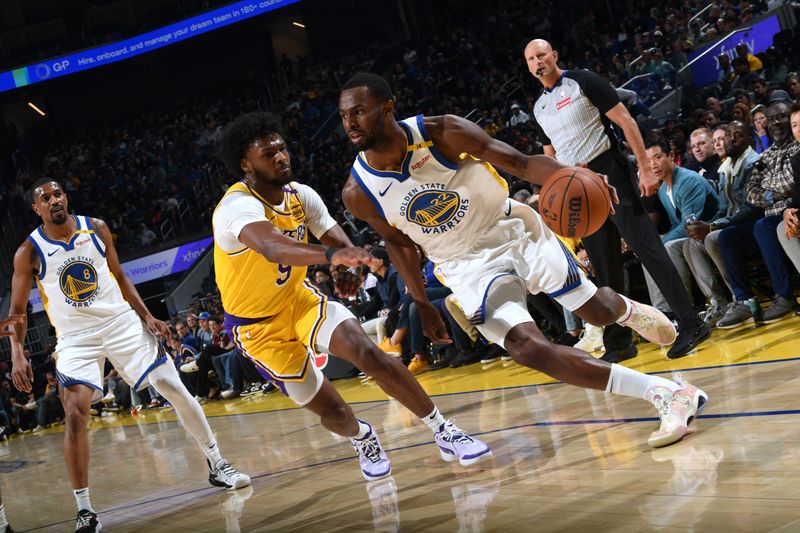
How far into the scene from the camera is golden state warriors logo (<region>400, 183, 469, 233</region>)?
3688 millimetres

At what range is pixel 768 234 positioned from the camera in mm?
5781

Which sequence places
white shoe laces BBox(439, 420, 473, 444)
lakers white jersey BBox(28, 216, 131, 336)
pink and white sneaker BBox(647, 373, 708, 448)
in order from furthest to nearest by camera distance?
lakers white jersey BBox(28, 216, 131, 336)
white shoe laces BBox(439, 420, 473, 444)
pink and white sneaker BBox(647, 373, 708, 448)

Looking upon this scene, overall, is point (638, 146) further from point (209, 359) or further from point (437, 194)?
point (209, 359)

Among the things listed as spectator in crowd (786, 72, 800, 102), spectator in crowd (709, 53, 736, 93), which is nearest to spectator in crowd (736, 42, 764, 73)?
spectator in crowd (709, 53, 736, 93)

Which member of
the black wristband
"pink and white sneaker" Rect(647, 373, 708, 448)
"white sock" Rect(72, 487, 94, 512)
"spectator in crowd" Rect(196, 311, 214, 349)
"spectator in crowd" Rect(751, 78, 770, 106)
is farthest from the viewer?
"spectator in crowd" Rect(196, 311, 214, 349)

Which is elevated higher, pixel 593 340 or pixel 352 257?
pixel 352 257

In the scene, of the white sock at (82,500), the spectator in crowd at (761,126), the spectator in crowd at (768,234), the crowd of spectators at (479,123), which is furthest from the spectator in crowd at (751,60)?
the white sock at (82,500)

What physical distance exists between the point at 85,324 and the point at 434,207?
8.32 feet

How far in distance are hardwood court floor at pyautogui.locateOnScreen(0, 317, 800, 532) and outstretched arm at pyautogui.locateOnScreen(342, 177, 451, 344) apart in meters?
0.70

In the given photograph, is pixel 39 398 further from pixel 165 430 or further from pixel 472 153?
pixel 472 153

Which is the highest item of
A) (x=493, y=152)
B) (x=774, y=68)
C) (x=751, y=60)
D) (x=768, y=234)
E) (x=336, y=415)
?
(x=751, y=60)

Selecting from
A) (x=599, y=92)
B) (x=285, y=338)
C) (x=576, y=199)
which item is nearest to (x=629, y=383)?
(x=576, y=199)

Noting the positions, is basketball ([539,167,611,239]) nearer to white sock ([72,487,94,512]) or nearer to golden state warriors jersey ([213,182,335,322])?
golden state warriors jersey ([213,182,335,322])

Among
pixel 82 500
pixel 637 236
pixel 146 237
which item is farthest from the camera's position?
pixel 146 237
